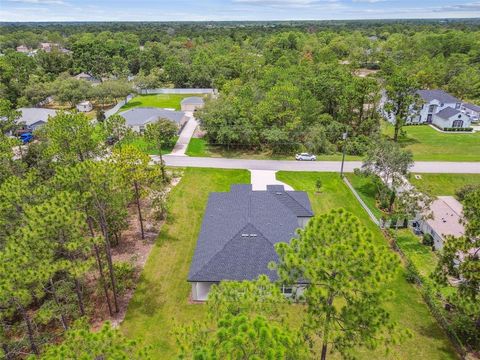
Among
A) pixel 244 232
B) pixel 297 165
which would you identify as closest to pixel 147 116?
pixel 297 165

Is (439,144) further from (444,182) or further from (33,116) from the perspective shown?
(33,116)

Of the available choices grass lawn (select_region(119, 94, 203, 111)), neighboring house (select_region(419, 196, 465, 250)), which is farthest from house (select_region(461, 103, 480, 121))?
grass lawn (select_region(119, 94, 203, 111))

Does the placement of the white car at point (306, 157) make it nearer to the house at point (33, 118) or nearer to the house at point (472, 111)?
the house at point (472, 111)

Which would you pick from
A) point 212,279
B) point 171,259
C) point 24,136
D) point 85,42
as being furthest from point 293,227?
point 85,42

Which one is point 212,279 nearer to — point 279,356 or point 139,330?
point 139,330

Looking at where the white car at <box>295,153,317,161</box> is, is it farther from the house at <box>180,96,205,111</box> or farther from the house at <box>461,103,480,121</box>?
the house at <box>461,103,480,121</box>

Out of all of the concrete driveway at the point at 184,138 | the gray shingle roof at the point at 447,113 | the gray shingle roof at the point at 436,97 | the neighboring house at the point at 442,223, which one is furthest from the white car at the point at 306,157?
the gray shingle roof at the point at 436,97
